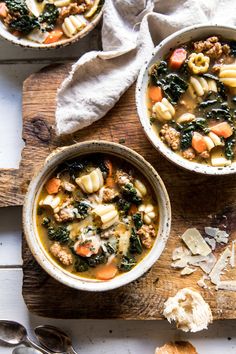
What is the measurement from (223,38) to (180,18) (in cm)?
26

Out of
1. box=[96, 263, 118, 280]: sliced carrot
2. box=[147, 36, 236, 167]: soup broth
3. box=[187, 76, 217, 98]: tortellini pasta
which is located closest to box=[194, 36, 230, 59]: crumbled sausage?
box=[147, 36, 236, 167]: soup broth

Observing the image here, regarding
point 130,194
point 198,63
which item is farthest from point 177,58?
point 130,194

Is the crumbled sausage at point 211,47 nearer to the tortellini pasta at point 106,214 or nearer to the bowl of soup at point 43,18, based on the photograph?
the bowl of soup at point 43,18

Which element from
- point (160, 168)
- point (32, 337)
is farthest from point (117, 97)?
point (32, 337)

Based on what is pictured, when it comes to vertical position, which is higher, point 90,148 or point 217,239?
point 90,148

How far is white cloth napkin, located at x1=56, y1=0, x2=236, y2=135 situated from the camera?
3.74 metres

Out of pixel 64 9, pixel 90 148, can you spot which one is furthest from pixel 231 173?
pixel 64 9

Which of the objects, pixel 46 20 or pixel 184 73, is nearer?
pixel 184 73

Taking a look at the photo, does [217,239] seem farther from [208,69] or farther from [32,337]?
[32,337]

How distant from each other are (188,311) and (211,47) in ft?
4.53

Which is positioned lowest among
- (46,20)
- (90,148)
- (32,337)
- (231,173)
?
(32,337)

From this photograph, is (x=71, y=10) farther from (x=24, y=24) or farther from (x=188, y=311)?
(x=188, y=311)

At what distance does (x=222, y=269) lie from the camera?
146 inches

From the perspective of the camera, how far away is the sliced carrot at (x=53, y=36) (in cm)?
392
